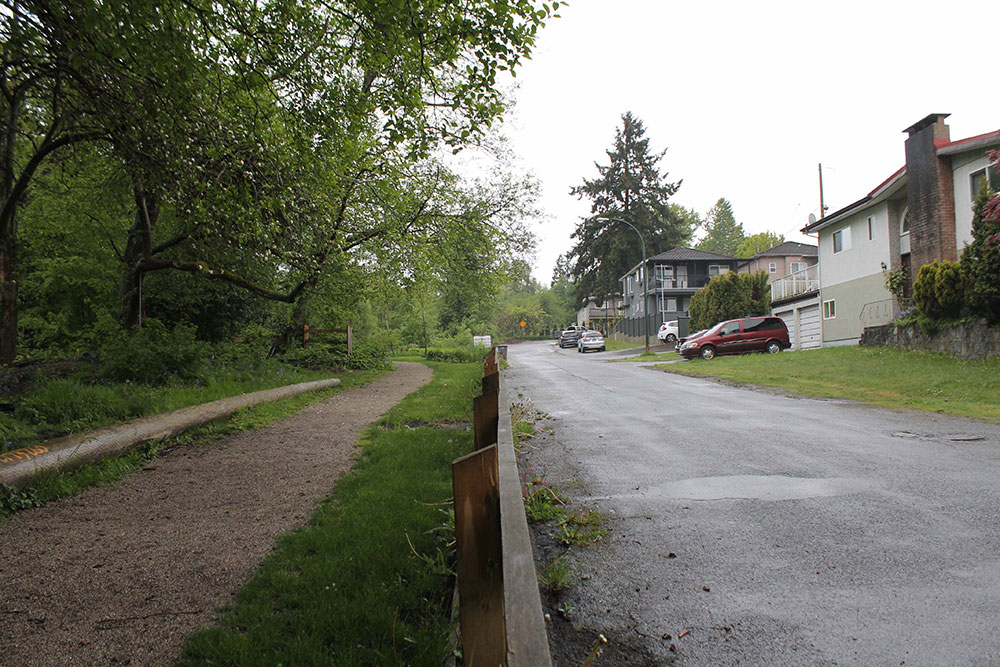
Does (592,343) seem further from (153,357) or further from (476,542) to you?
(476,542)

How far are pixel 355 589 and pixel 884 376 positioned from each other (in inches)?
612

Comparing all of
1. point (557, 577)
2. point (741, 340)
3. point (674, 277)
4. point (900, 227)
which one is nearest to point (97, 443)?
point (557, 577)

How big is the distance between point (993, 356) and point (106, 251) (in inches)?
927

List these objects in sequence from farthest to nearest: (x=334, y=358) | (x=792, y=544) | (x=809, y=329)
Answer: (x=809, y=329), (x=334, y=358), (x=792, y=544)

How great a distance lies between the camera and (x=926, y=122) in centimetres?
2083

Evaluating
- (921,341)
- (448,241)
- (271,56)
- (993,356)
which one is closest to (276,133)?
(271,56)

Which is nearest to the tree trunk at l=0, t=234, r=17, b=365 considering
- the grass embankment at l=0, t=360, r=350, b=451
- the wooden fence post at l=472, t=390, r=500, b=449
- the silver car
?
the grass embankment at l=0, t=360, r=350, b=451

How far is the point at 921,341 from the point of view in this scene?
1833 centimetres

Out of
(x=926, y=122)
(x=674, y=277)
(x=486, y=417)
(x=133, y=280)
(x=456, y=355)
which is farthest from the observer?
(x=674, y=277)

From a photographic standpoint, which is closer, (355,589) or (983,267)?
(355,589)

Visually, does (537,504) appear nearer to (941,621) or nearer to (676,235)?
(941,621)

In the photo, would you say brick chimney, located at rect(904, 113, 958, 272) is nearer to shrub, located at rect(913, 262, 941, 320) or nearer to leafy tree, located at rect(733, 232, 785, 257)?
shrub, located at rect(913, 262, 941, 320)

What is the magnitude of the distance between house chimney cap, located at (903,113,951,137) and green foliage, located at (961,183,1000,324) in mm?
6112

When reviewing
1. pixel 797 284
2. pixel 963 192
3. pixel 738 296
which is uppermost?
pixel 963 192
